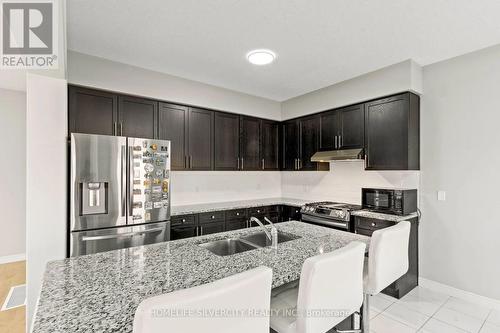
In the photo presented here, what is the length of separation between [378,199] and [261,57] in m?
2.26

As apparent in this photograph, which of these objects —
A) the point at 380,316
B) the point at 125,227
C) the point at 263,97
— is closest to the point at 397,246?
the point at 380,316

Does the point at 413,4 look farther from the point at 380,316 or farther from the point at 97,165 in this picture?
the point at 97,165

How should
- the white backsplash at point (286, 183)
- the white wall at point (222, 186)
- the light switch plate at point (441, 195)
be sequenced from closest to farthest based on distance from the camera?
the light switch plate at point (441, 195)
the white backsplash at point (286, 183)
the white wall at point (222, 186)

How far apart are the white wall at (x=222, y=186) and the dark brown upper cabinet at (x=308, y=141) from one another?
2.83 ft

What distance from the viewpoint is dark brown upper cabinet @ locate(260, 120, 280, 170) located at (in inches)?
183

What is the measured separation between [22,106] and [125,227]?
3.39 metres

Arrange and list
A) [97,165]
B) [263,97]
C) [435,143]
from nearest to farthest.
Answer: [97,165], [435,143], [263,97]

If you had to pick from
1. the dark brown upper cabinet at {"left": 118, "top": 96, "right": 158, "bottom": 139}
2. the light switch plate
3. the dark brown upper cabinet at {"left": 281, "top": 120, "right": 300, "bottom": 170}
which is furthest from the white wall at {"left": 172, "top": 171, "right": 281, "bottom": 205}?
the light switch plate

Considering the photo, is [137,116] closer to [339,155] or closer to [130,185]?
[130,185]

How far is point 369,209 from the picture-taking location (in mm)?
3334

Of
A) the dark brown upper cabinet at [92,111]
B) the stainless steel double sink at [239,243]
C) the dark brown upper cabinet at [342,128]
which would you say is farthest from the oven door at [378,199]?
the dark brown upper cabinet at [92,111]

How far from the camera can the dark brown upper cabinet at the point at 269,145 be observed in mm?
4641

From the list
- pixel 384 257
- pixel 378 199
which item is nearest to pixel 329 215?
pixel 378 199

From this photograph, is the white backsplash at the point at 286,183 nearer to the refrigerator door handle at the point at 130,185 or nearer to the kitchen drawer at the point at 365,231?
the kitchen drawer at the point at 365,231
